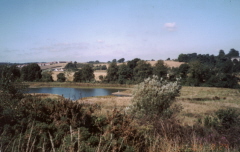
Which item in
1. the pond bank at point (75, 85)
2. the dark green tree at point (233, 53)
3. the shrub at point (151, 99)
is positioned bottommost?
the pond bank at point (75, 85)

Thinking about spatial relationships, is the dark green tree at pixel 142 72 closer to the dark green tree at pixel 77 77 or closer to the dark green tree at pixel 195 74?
the dark green tree at pixel 195 74

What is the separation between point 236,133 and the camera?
8406mm

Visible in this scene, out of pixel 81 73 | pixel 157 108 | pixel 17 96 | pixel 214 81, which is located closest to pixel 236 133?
pixel 157 108

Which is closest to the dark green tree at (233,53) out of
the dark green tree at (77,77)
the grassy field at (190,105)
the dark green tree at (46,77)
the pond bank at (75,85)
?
the pond bank at (75,85)

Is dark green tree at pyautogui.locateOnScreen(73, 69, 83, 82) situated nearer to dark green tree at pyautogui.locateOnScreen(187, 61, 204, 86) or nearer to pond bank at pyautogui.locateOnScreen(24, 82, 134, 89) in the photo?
pond bank at pyautogui.locateOnScreen(24, 82, 134, 89)

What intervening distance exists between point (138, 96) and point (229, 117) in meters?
6.78

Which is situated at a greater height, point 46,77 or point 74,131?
point 74,131

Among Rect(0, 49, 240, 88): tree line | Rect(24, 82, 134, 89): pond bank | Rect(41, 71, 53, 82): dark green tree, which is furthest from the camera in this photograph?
Rect(41, 71, 53, 82): dark green tree

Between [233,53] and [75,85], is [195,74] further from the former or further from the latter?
[233,53]

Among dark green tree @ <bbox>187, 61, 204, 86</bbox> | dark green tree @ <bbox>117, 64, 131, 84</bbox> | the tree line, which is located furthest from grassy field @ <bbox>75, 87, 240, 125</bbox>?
dark green tree @ <bbox>117, 64, 131, 84</bbox>

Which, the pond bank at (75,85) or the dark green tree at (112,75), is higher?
the dark green tree at (112,75)

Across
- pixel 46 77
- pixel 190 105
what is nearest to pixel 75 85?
pixel 46 77

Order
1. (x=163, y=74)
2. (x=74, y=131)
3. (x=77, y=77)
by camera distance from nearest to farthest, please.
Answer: (x=74, y=131)
(x=163, y=74)
(x=77, y=77)

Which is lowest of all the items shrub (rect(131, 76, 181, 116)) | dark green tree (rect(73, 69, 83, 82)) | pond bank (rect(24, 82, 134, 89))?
pond bank (rect(24, 82, 134, 89))
